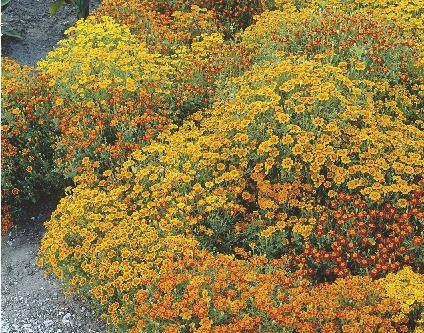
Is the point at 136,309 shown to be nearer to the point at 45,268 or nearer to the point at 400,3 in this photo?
the point at 45,268

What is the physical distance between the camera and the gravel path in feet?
15.9

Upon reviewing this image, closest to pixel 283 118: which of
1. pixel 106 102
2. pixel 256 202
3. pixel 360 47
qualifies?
pixel 256 202

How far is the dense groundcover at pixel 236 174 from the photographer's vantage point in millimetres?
3857

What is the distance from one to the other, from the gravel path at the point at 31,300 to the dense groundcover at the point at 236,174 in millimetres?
202

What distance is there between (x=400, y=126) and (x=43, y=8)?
680 centimetres

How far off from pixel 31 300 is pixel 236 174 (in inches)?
77.6

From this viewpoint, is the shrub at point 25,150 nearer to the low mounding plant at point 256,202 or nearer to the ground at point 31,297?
the ground at point 31,297

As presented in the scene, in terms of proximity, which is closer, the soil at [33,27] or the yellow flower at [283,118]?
the yellow flower at [283,118]

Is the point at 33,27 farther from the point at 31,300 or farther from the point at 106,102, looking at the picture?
the point at 31,300

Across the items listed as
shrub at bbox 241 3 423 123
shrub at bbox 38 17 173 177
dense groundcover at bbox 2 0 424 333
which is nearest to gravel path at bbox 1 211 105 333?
dense groundcover at bbox 2 0 424 333

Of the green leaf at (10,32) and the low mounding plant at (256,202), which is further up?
the green leaf at (10,32)

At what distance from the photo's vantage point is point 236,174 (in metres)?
4.73

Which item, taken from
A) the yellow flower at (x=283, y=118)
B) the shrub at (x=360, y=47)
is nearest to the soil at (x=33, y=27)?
the shrub at (x=360, y=47)

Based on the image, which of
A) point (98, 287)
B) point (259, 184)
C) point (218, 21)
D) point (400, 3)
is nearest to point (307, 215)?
point (259, 184)
